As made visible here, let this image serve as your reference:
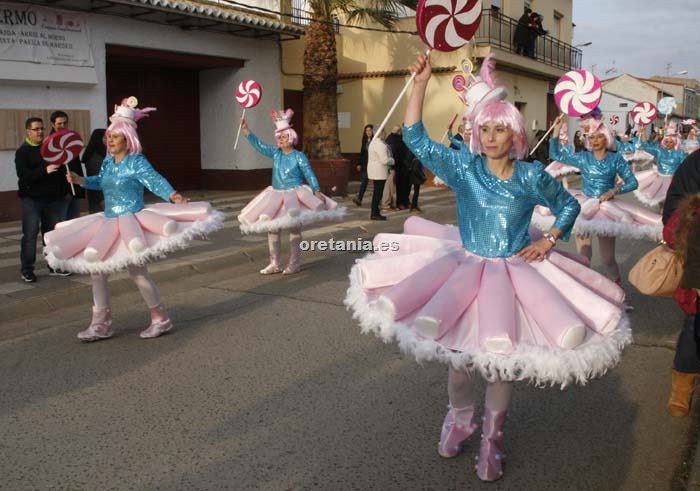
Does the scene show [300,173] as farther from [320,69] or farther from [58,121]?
[320,69]

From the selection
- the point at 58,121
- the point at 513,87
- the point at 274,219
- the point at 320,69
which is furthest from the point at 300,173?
the point at 513,87

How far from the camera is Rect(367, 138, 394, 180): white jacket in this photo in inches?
532

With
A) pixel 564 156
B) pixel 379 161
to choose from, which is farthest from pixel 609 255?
pixel 379 161

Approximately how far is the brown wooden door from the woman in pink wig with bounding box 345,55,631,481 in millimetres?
14108

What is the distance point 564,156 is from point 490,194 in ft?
12.6

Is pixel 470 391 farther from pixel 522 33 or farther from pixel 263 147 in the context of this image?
pixel 522 33

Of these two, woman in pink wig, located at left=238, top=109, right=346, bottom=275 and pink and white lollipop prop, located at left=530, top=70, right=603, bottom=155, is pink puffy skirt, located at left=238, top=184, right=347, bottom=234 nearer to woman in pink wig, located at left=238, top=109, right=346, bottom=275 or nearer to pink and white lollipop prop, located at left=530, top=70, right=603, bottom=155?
woman in pink wig, located at left=238, top=109, right=346, bottom=275

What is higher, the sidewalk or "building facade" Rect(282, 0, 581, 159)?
"building facade" Rect(282, 0, 581, 159)

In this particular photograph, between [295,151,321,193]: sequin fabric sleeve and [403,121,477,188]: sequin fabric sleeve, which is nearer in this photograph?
[403,121,477,188]: sequin fabric sleeve

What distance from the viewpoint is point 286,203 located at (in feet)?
→ 26.7

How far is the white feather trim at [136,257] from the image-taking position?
5375mm

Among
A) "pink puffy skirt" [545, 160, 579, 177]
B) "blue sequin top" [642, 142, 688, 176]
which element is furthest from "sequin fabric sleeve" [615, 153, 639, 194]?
"blue sequin top" [642, 142, 688, 176]

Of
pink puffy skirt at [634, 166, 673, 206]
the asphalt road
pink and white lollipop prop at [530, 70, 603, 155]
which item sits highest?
pink and white lollipop prop at [530, 70, 603, 155]

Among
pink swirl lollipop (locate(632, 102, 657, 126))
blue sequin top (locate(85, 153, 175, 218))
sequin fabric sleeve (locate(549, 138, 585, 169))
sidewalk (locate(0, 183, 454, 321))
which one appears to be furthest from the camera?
pink swirl lollipop (locate(632, 102, 657, 126))
